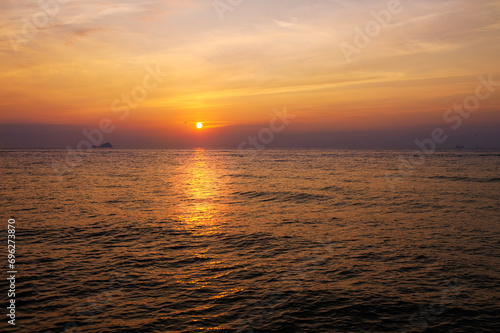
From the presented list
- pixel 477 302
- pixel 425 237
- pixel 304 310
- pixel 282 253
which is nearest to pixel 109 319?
pixel 304 310

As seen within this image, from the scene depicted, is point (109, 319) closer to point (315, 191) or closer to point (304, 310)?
point (304, 310)

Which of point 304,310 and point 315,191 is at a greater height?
point 315,191

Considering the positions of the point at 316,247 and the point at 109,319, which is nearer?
the point at 109,319

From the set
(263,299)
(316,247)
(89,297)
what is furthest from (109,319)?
(316,247)

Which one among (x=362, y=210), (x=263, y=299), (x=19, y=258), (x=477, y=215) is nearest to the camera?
(x=263, y=299)

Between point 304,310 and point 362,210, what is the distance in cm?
2206

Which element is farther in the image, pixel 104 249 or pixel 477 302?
pixel 104 249

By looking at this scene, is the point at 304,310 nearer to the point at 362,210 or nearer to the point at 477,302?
the point at 477,302

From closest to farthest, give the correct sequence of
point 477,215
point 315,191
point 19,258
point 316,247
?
point 19,258 → point 316,247 → point 477,215 → point 315,191

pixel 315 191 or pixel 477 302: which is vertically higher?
pixel 315 191

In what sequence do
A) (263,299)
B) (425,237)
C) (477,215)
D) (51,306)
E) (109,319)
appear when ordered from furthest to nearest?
(477,215), (425,237), (263,299), (51,306), (109,319)

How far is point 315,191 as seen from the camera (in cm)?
4719

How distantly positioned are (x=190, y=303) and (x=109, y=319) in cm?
289

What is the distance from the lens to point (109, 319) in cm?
1170
